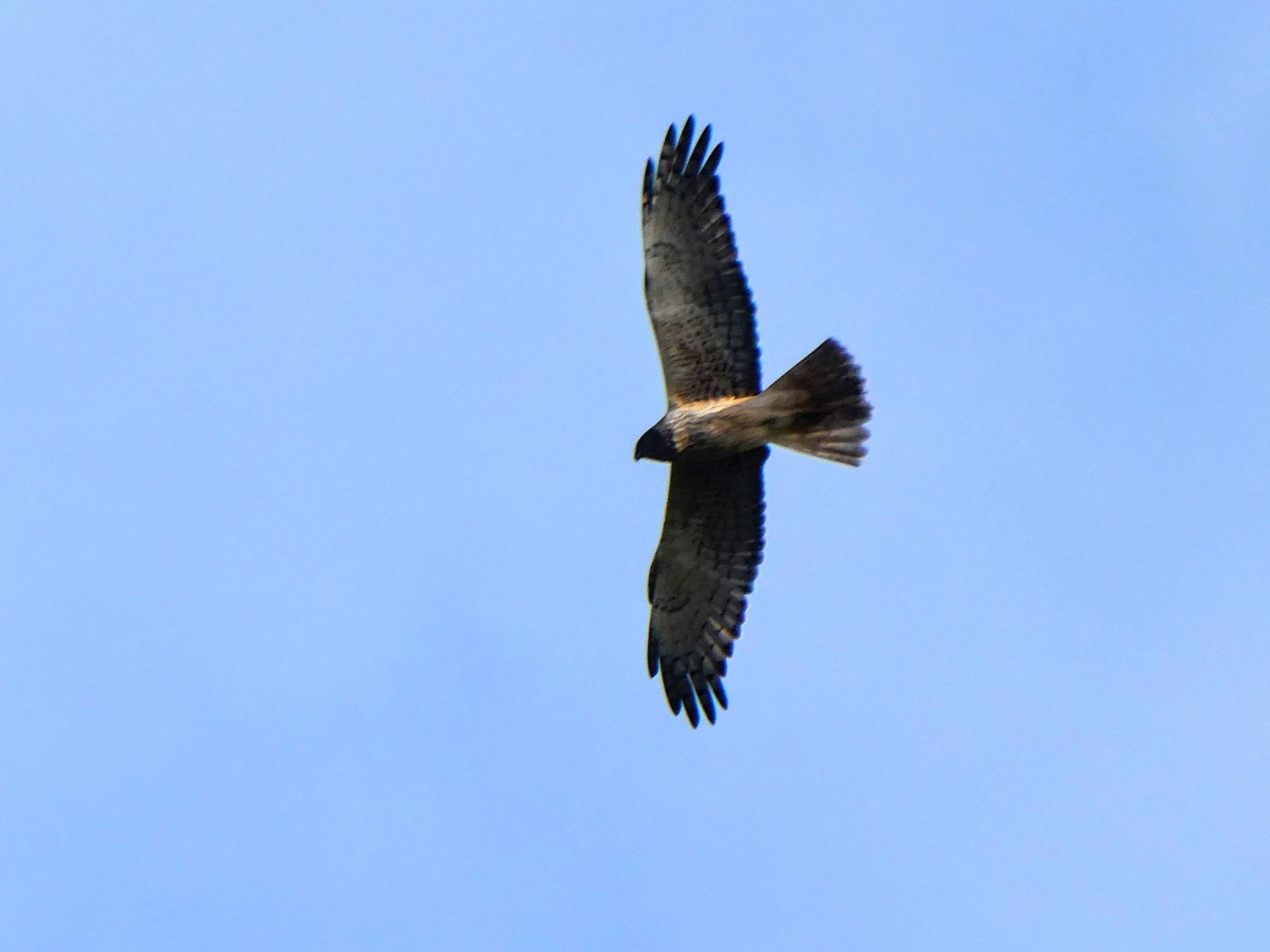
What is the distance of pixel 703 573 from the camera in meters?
11.8

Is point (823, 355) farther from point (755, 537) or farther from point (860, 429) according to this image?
point (755, 537)

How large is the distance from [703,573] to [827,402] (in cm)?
146

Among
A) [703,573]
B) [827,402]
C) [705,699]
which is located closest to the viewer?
[827,402]

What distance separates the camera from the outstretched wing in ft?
37.6

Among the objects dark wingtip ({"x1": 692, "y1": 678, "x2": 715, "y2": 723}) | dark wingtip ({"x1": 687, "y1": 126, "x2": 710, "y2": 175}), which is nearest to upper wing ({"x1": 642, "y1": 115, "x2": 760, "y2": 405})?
dark wingtip ({"x1": 687, "y1": 126, "x2": 710, "y2": 175})

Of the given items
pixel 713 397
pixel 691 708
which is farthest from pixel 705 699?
pixel 713 397

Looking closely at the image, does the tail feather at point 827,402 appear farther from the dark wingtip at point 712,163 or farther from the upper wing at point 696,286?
the dark wingtip at point 712,163

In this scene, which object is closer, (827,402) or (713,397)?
(827,402)

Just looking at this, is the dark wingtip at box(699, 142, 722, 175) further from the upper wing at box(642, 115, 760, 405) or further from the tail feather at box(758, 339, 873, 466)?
the tail feather at box(758, 339, 873, 466)

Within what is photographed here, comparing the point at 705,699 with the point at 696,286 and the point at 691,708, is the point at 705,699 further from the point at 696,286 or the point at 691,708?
the point at 696,286

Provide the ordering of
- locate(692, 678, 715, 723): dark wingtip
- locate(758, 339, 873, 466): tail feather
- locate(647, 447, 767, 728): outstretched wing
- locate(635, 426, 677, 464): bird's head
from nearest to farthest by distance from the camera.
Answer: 1. locate(758, 339, 873, 466): tail feather
2. locate(635, 426, 677, 464): bird's head
3. locate(647, 447, 767, 728): outstretched wing
4. locate(692, 678, 715, 723): dark wingtip

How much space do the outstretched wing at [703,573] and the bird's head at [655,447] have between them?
0.15m

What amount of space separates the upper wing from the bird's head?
262 millimetres

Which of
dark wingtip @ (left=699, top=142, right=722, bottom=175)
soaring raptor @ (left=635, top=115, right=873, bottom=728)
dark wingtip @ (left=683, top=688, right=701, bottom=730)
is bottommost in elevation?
dark wingtip @ (left=683, top=688, right=701, bottom=730)
